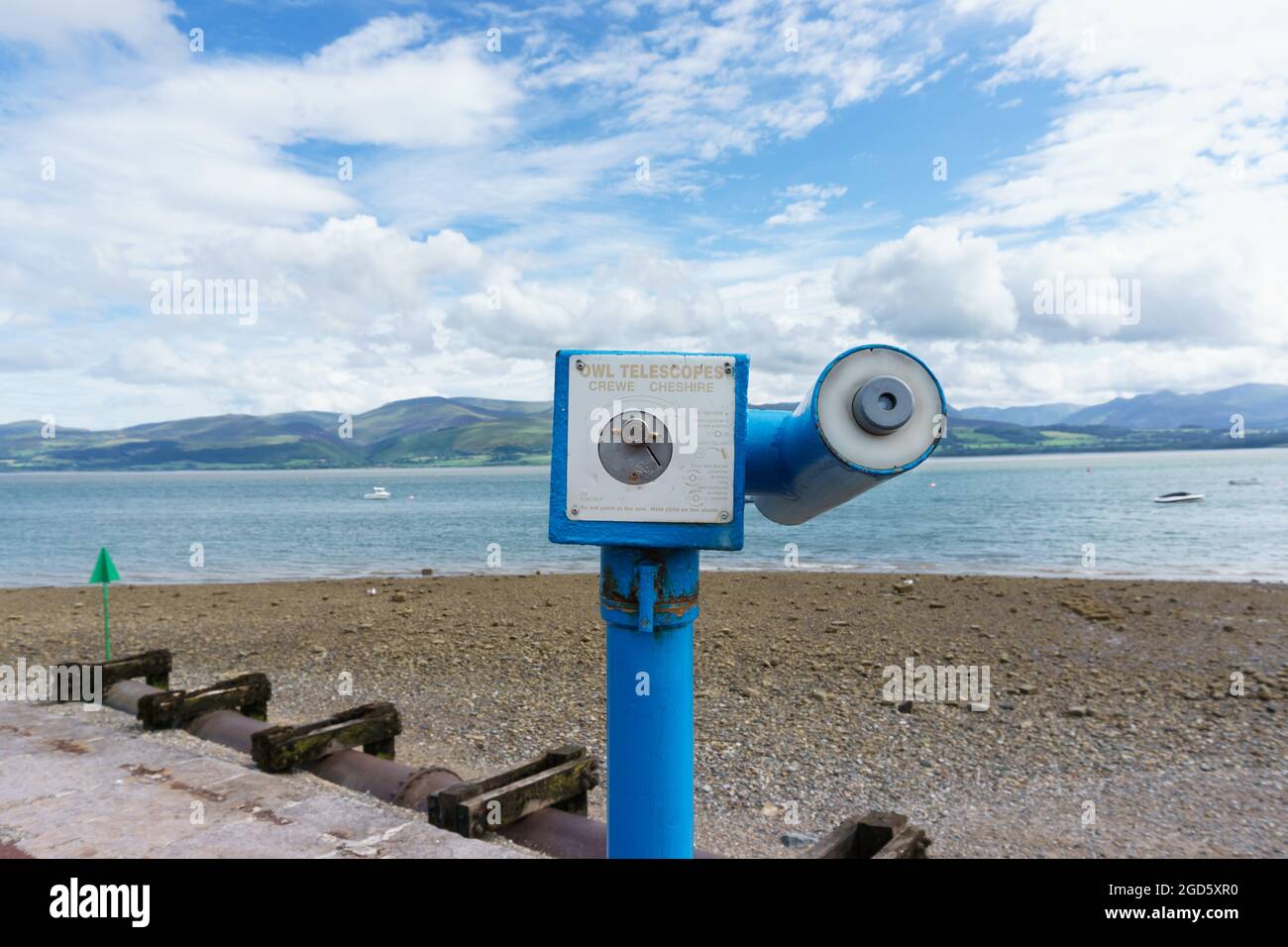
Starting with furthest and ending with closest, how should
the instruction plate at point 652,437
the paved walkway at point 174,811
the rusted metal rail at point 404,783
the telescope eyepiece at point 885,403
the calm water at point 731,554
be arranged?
1. the calm water at point 731,554
2. the rusted metal rail at point 404,783
3. the paved walkway at point 174,811
4. the instruction plate at point 652,437
5. the telescope eyepiece at point 885,403

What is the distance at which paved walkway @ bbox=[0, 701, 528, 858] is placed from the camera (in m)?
4.42

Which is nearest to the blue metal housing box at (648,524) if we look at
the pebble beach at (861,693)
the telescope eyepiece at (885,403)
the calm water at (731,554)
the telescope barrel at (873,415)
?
the telescope barrel at (873,415)

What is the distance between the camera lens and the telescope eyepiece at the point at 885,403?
248cm

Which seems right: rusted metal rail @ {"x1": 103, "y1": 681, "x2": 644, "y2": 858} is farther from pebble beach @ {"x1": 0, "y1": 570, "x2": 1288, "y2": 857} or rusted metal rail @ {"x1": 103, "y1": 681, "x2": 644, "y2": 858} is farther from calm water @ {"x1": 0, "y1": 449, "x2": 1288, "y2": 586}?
calm water @ {"x1": 0, "y1": 449, "x2": 1288, "y2": 586}

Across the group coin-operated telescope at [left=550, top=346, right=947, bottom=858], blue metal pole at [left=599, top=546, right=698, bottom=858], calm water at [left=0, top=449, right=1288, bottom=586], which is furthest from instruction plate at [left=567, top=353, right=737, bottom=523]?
calm water at [left=0, top=449, right=1288, bottom=586]

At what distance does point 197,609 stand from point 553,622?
936 cm

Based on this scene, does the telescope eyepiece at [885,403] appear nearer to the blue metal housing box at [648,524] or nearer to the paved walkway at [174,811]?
the blue metal housing box at [648,524]

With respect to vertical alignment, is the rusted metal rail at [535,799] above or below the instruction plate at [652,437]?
below

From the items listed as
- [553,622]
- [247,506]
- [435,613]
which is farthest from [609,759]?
[247,506]

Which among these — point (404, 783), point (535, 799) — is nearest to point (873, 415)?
point (535, 799)

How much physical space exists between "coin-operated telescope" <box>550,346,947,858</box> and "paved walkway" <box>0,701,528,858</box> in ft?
5.38

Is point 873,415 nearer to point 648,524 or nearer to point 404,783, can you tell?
point 648,524

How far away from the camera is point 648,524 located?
110 inches
